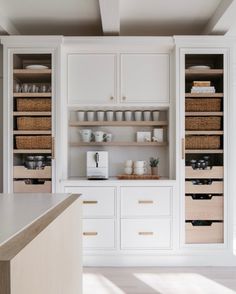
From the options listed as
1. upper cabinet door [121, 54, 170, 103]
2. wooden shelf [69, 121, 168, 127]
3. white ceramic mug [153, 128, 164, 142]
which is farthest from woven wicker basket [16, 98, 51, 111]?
white ceramic mug [153, 128, 164, 142]

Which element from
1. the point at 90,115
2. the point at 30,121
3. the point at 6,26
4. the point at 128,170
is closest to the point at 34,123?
the point at 30,121

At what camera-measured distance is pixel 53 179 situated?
12.1ft

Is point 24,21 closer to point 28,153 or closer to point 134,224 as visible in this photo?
point 28,153

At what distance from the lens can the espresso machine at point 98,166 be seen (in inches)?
150

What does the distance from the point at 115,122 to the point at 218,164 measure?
116cm

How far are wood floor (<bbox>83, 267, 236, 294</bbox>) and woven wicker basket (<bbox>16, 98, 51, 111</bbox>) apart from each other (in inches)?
63.9

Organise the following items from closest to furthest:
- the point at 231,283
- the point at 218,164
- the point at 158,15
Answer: the point at 231,283 < the point at 158,15 < the point at 218,164

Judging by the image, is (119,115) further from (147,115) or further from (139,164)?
(139,164)

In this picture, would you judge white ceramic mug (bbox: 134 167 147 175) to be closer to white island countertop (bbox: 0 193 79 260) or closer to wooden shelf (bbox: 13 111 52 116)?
wooden shelf (bbox: 13 111 52 116)

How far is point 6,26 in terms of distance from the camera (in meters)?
3.68

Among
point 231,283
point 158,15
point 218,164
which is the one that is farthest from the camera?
point 218,164

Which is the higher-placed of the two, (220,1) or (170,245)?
(220,1)

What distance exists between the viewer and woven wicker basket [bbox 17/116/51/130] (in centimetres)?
372

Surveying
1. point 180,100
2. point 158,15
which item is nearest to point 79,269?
point 180,100
